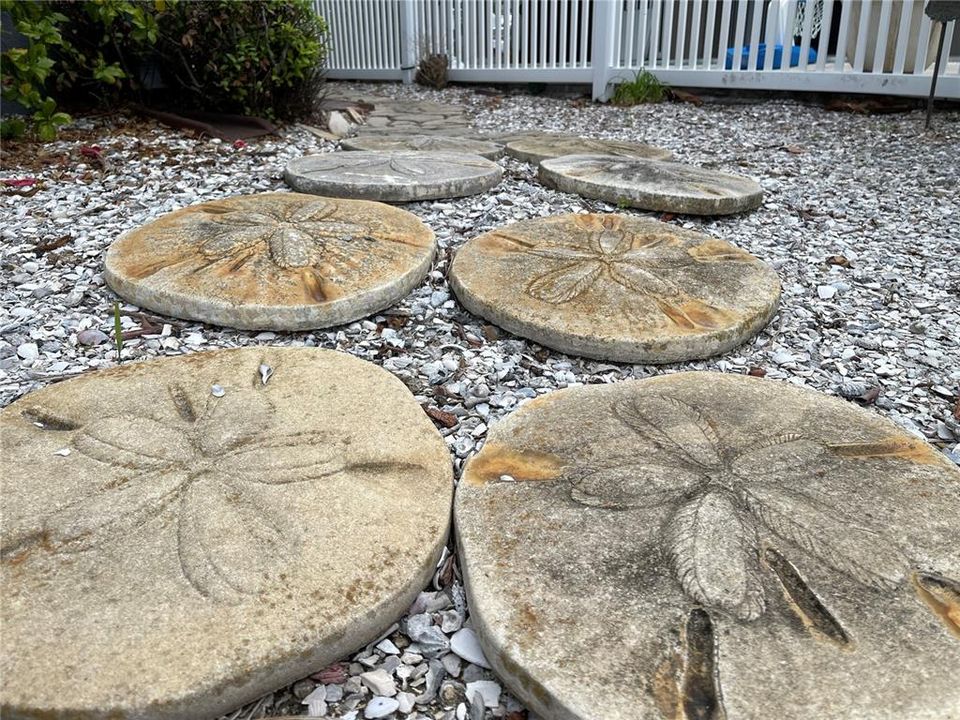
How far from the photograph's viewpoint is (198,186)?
3203 mm

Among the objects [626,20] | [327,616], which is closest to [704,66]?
[626,20]

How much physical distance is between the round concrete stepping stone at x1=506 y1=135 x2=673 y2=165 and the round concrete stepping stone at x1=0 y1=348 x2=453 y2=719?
8.15 feet

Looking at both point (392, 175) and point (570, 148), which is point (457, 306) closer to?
point (392, 175)

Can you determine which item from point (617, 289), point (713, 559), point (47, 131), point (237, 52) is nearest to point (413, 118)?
point (237, 52)

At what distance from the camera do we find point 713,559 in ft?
4.14

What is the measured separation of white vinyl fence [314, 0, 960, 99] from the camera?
533 centimetres

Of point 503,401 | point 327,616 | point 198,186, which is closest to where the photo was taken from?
point 327,616

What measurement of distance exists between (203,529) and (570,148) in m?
3.31

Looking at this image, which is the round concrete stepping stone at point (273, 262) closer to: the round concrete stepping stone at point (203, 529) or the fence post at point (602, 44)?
the round concrete stepping stone at point (203, 529)

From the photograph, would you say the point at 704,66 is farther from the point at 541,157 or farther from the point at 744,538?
the point at 744,538

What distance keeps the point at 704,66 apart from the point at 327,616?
19.8 feet

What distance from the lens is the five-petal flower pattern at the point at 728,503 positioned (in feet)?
4.07

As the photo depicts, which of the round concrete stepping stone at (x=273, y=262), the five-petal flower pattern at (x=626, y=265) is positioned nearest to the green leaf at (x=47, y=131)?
the round concrete stepping stone at (x=273, y=262)

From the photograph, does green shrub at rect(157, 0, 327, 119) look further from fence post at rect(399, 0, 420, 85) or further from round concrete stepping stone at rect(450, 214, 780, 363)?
fence post at rect(399, 0, 420, 85)
